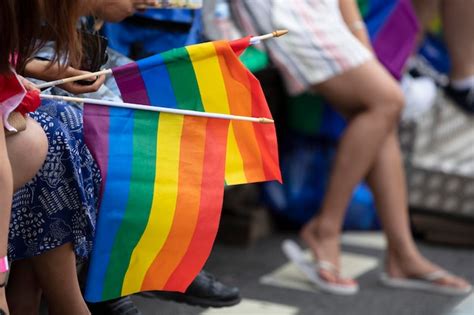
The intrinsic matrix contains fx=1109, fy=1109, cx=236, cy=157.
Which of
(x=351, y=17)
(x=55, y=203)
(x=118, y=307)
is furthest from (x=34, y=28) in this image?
(x=351, y=17)

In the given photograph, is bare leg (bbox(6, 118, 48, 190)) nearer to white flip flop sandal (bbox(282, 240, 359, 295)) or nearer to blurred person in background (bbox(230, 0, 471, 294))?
blurred person in background (bbox(230, 0, 471, 294))

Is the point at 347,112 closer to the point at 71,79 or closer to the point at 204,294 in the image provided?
the point at 204,294

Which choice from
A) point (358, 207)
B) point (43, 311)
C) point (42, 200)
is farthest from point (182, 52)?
point (358, 207)

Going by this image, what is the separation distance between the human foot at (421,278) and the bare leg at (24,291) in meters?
1.81

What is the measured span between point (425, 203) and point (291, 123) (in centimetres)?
74

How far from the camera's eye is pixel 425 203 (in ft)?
16.9

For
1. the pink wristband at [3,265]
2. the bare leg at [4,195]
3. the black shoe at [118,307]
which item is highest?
the bare leg at [4,195]

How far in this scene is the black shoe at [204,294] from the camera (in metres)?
3.35

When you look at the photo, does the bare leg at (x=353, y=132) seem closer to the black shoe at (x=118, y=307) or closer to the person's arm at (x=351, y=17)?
the person's arm at (x=351, y=17)

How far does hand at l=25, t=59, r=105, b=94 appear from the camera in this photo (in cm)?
277

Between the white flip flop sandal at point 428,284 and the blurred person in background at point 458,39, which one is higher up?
the blurred person in background at point 458,39

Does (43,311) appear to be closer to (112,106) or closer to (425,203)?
(112,106)

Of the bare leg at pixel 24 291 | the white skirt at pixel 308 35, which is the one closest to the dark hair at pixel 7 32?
the bare leg at pixel 24 291

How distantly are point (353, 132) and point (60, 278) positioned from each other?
1723 millimetres
